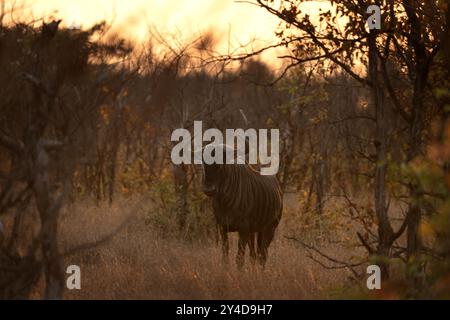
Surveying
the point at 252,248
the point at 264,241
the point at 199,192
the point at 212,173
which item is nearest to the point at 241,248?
the point at 252,248

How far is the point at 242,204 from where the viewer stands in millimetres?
9742

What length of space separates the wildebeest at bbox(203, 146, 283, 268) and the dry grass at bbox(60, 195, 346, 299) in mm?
292

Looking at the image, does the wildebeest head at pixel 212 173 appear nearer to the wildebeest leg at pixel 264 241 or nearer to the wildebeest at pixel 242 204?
the wildebeest at pixel 242 204

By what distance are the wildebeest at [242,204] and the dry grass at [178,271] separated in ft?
0.96

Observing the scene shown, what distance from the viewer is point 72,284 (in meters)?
8.18

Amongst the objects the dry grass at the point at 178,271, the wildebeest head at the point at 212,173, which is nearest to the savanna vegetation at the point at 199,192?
the dry grass at the point at 178,271

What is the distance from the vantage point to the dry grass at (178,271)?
7.86 meters

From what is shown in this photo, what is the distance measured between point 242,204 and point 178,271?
51.0 inches

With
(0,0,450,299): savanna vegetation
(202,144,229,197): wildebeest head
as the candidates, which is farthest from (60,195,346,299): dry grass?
(202,144,229,197): wildebeest head

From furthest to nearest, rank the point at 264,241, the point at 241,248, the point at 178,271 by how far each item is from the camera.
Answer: the point at 264,241, the point at 241,248, the point at 178,271

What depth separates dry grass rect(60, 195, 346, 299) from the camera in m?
7.86

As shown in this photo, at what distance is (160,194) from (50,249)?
719 cm

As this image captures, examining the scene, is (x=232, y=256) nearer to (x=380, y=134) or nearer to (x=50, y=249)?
(x=380, y=134)

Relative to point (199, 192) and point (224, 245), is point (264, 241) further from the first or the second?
point (199, 192)
